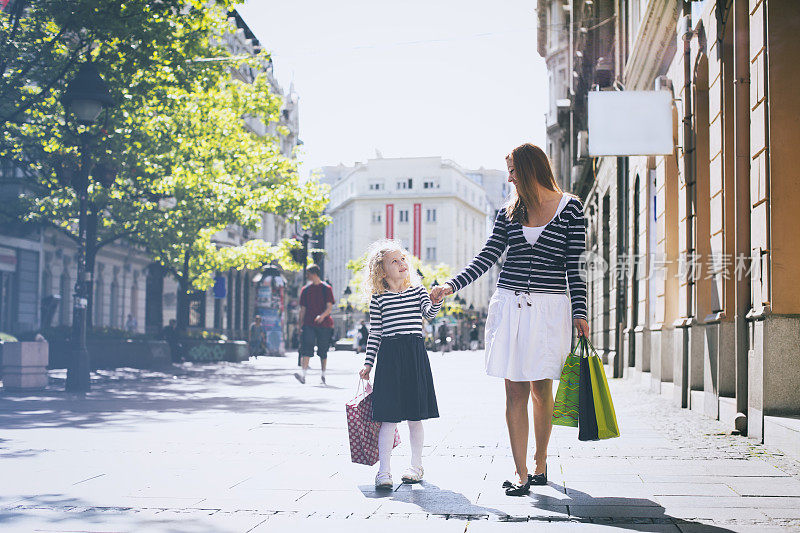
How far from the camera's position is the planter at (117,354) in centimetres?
2008

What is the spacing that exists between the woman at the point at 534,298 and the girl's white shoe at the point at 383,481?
66cm

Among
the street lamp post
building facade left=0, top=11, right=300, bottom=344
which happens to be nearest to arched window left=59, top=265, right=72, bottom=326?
building facade left=0, top=11, right=300, bottom=344

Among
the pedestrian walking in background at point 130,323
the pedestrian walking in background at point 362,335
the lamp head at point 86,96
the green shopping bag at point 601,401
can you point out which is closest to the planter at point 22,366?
the lamp head at point 86,96

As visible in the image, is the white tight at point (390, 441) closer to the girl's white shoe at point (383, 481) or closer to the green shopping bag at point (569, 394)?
the girl's white shoe at point (383, 481)

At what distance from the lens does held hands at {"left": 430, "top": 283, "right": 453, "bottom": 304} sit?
5.72 m

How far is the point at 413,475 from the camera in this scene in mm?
5949

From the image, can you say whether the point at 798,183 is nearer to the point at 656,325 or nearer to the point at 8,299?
the point at 656,325

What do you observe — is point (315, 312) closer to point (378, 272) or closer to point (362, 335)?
point (378, 272)

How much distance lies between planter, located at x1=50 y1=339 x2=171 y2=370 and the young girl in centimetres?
1492

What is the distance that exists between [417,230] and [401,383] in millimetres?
103979

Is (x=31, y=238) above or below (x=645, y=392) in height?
above

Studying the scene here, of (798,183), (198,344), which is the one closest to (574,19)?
(198,344)

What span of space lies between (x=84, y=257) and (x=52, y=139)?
14.7 feet

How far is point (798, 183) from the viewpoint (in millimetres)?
8172
